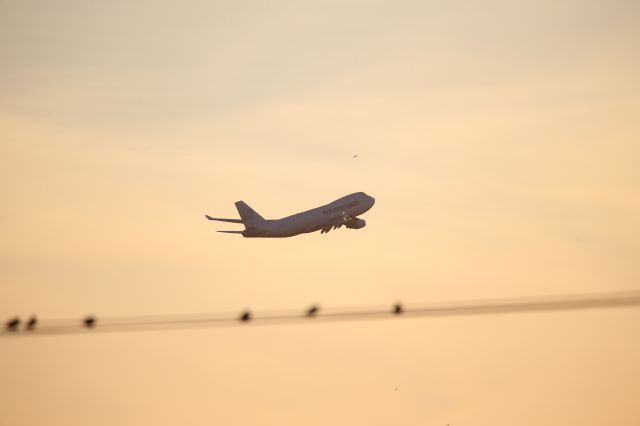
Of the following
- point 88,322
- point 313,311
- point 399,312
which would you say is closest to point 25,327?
point 88,322

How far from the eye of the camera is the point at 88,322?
95750mm

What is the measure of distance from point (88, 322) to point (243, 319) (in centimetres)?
1296

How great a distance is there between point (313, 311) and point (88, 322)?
18.2 m

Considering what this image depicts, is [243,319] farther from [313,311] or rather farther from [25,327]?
[25,327]

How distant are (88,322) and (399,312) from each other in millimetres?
25080

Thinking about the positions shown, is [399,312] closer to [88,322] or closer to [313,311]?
[313,311]

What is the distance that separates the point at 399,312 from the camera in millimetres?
95688

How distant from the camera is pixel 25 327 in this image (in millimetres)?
91438

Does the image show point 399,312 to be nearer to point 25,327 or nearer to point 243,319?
point 243,319

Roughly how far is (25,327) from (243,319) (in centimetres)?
1676

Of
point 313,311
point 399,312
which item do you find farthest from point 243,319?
point 399,312

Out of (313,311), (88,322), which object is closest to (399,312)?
(313,311)

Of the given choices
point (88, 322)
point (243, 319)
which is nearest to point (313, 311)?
point (243, 319)

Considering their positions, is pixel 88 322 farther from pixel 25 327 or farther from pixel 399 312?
pixel 399 312
